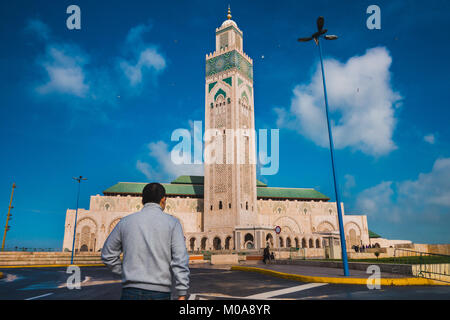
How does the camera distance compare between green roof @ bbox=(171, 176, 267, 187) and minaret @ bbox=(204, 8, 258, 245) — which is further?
green roof @ bbox=(171, 176, 267, 187)

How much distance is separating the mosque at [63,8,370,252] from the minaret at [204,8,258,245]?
181mm

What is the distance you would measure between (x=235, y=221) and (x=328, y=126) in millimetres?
45168

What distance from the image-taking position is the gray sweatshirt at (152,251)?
9.73ft

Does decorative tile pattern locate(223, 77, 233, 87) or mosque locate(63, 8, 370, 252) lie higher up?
decorative tile pattern locate(223, 77, 233, 87)

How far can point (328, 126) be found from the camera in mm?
13930

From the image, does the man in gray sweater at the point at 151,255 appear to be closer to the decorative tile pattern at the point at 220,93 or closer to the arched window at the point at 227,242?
the arched window at the point at 227,242

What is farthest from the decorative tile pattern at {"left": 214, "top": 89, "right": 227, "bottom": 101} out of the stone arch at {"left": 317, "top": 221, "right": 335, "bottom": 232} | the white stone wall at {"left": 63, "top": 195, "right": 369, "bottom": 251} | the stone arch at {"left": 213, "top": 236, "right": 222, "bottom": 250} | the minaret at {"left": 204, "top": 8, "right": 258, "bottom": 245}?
the stone arch at {"left": 317, "top": 221, "right": 335, "bottom": 232}

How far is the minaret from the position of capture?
2341 inches

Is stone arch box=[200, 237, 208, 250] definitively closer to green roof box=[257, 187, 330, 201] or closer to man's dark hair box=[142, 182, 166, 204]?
green roof box=[257, 187, 330, 201]

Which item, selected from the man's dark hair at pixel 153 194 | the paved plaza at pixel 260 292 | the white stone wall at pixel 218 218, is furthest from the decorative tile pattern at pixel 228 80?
the man's dark hair at pixel 153 194

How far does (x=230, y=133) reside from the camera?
60.7 m

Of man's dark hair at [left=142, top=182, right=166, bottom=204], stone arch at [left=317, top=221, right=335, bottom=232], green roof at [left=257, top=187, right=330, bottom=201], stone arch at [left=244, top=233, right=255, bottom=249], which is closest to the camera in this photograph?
man's dark hair at [left=142, top=182, right=166, bottom=204]
